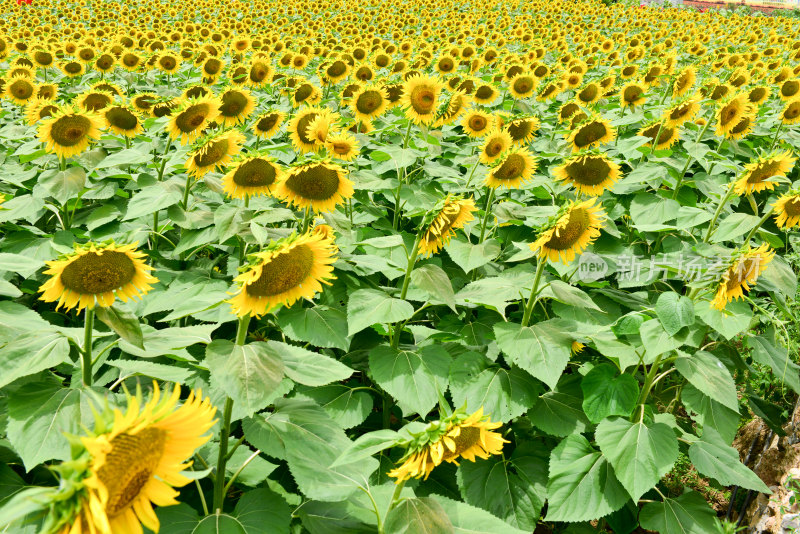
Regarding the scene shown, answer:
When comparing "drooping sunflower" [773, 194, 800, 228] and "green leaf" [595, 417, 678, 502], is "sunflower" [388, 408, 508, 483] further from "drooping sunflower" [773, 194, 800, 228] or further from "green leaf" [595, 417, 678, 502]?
"drooping sunflower" [773, 194, 800, 228]

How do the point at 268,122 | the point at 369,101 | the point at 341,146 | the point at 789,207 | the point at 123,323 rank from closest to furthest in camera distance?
the point at 123,323 → the point at 789,207 → the point at 341,146 → the point at 268,122 → the point at 369,101

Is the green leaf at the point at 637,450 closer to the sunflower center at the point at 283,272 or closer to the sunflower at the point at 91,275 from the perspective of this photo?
the sunflower center at the point at 283,272

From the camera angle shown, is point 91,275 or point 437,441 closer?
point 437,441

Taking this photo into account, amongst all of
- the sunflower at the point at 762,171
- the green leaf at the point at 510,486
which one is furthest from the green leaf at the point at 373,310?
the sunflower at the point at 762,171

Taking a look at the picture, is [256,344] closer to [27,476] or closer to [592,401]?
[27,476]

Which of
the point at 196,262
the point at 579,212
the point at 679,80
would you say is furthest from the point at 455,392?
the point at 679,80

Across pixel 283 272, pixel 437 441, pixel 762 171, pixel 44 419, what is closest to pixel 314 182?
pixel 283 272

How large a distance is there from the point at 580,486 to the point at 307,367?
1.20 metres

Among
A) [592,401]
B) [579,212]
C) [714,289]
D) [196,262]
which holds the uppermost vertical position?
[579,212]

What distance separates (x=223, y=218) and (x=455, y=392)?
137 cm

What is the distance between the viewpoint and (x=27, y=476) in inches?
74.4

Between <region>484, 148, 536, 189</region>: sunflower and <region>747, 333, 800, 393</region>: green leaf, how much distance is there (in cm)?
154

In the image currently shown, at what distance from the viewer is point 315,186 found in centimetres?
273

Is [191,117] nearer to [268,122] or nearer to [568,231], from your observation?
[268,122]
